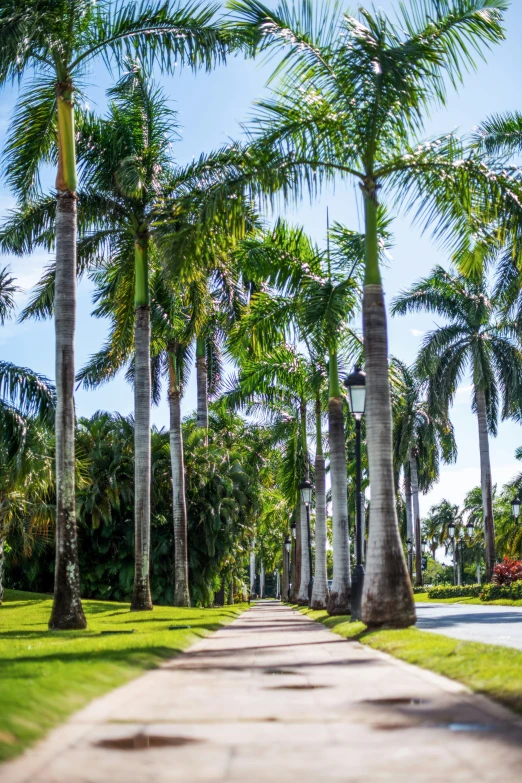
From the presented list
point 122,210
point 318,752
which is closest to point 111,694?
point 318,752

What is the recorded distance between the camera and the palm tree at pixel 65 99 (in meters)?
16.4

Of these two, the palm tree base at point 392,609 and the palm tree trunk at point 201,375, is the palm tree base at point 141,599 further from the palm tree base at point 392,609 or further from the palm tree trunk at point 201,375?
the palm tree trunk at point 201,375

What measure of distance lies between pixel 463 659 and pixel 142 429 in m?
16.2

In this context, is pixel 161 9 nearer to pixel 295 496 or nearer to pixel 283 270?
pixel 283 270

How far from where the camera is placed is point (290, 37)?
15016 millimetres

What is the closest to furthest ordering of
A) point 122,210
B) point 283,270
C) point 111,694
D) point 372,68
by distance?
point 111,694 → point 372,68 → point 283,270 → point 122,210

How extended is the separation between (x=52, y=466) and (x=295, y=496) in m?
11.2

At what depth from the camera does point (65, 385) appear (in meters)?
16.8

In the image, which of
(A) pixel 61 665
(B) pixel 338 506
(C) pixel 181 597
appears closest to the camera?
(A) pixel 61 665

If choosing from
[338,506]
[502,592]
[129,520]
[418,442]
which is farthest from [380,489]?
[418,442]

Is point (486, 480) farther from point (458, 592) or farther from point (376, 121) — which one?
point (376, 121)

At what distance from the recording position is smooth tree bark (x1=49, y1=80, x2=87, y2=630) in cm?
1625

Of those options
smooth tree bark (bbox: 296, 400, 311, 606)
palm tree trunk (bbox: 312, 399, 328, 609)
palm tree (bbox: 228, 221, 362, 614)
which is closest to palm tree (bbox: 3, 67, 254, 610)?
palm tree (bbox: 228, 221, 362, 614)

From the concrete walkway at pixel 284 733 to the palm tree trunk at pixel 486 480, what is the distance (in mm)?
29517
